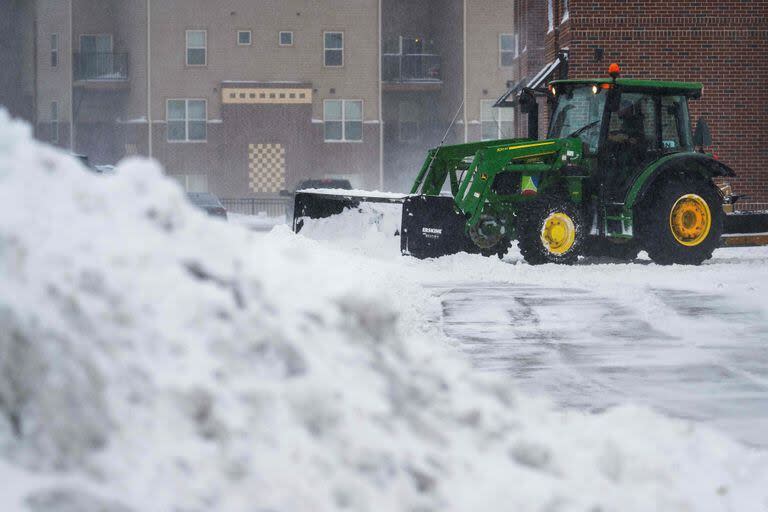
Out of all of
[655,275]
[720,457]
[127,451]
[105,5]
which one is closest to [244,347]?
[127,451]

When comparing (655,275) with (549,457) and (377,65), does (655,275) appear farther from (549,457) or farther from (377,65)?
(377,65)

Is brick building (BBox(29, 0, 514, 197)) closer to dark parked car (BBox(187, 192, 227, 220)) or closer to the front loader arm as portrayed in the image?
dark parked car (BBox(187, 192, 227, 220))

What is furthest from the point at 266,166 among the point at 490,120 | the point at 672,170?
the point at 672,170

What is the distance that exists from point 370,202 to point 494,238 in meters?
1.83

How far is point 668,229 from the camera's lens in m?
17.2

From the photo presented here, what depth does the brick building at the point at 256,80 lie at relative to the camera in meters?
47.5

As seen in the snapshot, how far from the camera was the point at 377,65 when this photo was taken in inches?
1895

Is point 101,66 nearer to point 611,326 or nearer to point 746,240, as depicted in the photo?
point 746,240

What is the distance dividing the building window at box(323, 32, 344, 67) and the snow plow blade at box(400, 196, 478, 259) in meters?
31.9

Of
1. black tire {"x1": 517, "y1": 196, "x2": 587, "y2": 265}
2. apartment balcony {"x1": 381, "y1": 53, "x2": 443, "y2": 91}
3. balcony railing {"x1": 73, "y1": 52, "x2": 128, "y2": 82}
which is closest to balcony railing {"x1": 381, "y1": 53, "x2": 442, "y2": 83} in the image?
apartment balcony {"x1": 381, "y1": 53, "x2": 443, "y2": 91}

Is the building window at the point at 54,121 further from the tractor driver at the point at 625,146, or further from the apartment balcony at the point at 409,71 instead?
the tractor driver at the point at 625,146

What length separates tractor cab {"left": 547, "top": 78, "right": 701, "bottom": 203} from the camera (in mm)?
17219

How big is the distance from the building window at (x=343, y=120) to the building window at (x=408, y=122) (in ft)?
10.5

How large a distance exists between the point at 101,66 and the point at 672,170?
35908 millimetres
